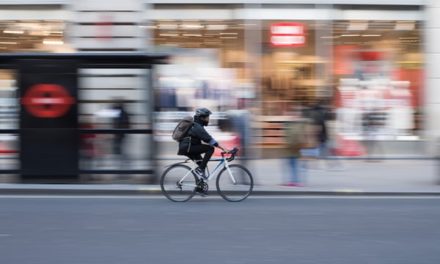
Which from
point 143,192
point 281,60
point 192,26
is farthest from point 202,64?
point 143,192

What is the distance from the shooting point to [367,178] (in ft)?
46.0

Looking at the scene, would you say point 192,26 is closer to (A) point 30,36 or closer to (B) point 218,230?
(A) point 30,36

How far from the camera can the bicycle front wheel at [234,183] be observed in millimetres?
10867

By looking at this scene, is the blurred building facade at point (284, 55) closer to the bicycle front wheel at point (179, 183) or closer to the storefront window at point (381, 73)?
the storefront window at point (381, 73)

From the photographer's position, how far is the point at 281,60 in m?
17.9

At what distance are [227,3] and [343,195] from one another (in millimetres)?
7622

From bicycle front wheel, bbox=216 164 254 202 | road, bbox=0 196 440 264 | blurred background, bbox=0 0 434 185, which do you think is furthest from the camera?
blurred background, bbox=0 0 434 185

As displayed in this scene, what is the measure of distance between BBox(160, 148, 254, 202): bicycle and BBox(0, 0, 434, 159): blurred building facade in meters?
6.37

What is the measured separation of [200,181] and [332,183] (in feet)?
Answer: 11.5

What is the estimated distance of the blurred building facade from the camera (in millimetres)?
17562

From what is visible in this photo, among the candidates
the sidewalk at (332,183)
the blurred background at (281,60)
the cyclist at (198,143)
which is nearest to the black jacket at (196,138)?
the cyclist at (198,143)

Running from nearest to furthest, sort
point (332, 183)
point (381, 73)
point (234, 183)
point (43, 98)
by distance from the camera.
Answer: point (234, 183)
point (43, 98)
point (332, 183)
point (381, 73)

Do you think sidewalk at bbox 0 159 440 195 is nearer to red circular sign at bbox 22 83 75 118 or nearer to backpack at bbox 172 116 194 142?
backpack at bbox 172 116 194 142

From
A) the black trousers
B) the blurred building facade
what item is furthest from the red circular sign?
the blurred building facade
